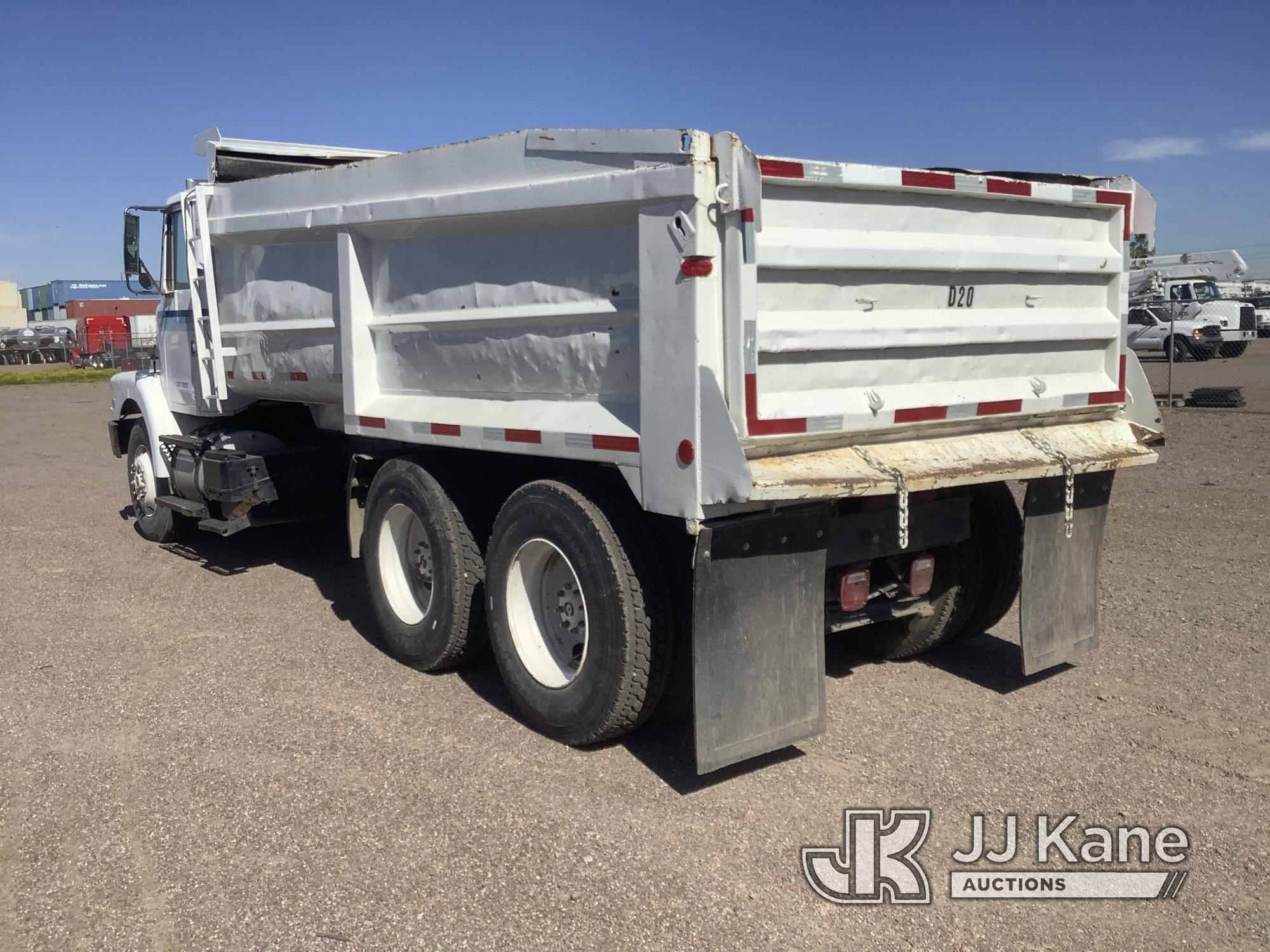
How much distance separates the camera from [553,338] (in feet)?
15.3

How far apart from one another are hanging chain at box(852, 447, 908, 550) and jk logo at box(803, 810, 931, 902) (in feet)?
3.51

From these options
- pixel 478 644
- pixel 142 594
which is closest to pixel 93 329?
pixel 142 594

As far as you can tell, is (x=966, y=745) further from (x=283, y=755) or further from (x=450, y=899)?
(x=283, y=755)

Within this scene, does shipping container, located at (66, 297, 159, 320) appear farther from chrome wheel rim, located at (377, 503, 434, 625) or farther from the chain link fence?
chrome wheel rim, located at (377, 503, 434, 625)

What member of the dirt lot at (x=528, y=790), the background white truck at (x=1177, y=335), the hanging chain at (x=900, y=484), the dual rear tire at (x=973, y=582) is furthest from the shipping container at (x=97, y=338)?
the hanging chain at (x=900, y=484)

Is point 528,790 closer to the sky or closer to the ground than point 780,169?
closer to the ground

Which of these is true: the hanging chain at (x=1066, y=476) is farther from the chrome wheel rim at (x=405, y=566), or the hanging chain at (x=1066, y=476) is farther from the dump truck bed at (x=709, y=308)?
the chrome wheel rim at (x=405, y=566)

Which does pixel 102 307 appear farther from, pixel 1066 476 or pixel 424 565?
pixel 1066 476

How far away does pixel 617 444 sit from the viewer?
4262mm

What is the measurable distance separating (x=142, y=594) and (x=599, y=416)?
4603 mm

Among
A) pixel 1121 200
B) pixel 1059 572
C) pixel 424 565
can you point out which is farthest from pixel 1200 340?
pixel 424 565

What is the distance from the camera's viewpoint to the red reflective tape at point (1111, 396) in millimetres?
5227

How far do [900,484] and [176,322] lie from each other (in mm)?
6221

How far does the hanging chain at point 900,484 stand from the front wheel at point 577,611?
0.97 metres
